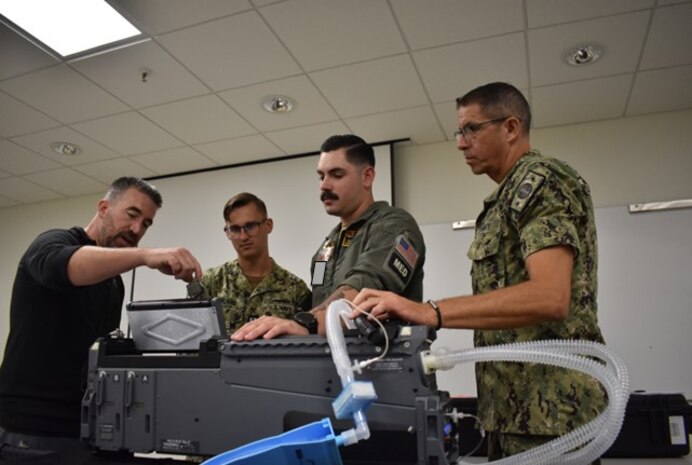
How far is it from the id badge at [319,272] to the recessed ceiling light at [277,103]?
1857 mm

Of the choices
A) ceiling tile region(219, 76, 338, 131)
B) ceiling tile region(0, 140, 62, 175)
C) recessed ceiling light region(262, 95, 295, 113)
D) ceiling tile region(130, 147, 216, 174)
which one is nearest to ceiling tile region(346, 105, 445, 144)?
ceiling tile region(219, 76, 338, 131)

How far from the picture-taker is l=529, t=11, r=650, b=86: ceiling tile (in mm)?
2557

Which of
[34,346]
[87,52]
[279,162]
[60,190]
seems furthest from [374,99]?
[60,190]

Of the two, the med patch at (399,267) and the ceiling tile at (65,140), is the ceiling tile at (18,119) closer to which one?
the ceiling tile at (65,140)

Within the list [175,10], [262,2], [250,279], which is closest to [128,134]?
[175,10]

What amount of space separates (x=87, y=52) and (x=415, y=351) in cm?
271

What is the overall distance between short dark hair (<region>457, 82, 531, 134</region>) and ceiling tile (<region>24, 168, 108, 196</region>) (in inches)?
159

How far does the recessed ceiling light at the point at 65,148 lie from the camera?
388cm

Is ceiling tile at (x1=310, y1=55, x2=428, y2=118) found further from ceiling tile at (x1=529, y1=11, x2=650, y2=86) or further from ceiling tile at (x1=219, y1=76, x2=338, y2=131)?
ceiling tile at (x1=529, y1=11, x2=650, y2=86)

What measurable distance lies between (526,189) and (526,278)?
0.20 m

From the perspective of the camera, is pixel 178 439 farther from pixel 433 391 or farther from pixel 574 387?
pixel 574 387

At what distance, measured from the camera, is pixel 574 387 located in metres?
1.04

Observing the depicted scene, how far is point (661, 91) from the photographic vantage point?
10.5 feet

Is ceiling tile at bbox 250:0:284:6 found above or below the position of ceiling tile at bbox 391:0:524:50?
above
